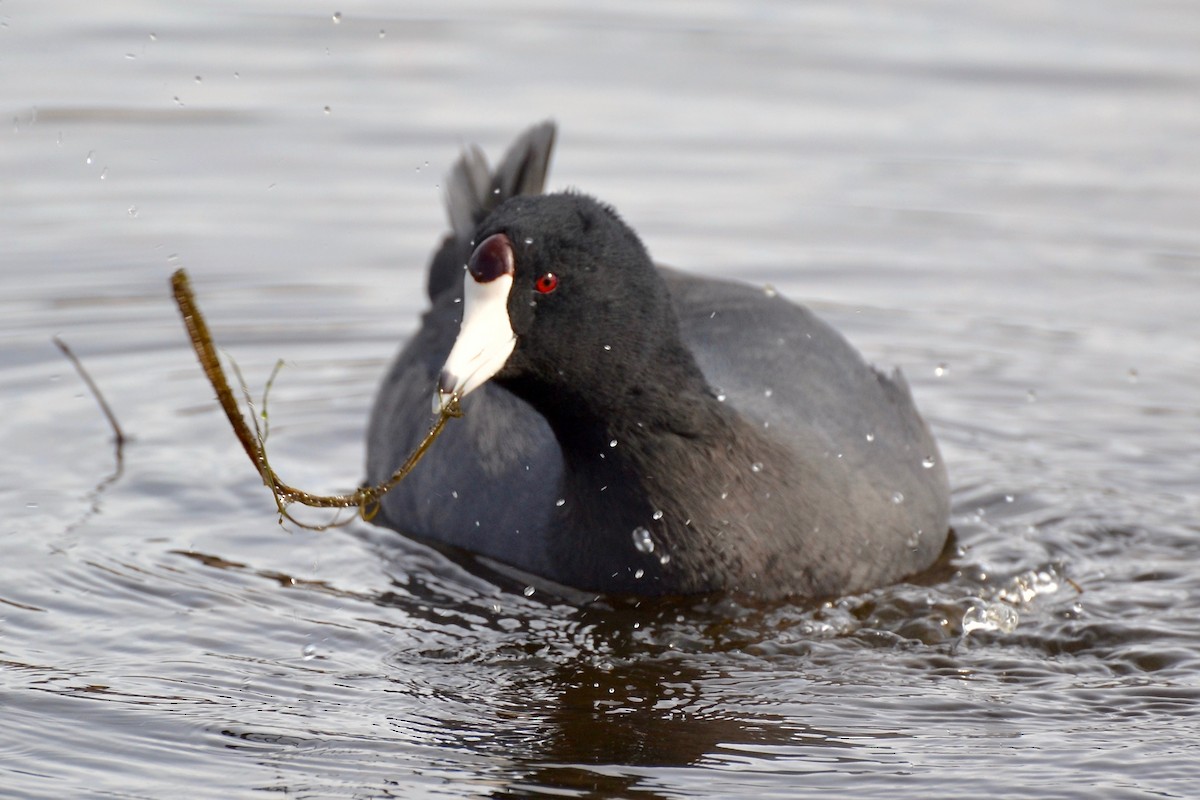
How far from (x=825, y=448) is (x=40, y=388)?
→ 9.00ft

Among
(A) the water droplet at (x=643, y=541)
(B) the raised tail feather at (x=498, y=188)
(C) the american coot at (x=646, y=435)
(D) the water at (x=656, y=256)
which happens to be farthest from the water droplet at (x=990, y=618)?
(B) the raised tail feather at (x=498, y=188)

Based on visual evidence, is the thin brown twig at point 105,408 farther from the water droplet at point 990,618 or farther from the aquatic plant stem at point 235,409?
the water droplet at point 990,618

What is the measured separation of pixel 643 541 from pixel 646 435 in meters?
0.26

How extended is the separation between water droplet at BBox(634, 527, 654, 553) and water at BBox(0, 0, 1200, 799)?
0.16 m

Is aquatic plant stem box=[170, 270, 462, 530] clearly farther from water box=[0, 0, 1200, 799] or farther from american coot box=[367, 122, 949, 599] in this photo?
water box=[0, 0, 1200, 799]

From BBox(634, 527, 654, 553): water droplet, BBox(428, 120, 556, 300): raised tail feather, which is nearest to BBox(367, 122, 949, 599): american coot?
BBox(634, 527, 654, 553): water droplet

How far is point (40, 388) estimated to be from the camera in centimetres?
609

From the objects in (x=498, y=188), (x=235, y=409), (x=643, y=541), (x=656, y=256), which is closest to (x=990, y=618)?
(x=643, y=541)

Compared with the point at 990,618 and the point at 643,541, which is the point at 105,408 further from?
the point at 990,618

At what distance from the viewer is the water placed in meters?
3.78

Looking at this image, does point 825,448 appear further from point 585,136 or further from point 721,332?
point 585,136

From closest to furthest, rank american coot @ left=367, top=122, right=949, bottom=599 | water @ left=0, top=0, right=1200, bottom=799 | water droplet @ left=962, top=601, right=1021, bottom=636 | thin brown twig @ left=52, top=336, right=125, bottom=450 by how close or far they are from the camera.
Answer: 1. water @ left=0, top=0, right=1200, bottom=799
2. american coot @ left=367, top=122, right=949, bottom=599
3. water droplet @ left=962, top=601, right=1021, bottom=636
4. thin brown twig @ left=52, top=336, right=125, bottom=450

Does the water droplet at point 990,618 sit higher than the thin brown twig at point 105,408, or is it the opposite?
the thin brown twig at point 105,408

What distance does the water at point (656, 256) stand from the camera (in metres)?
3.78
